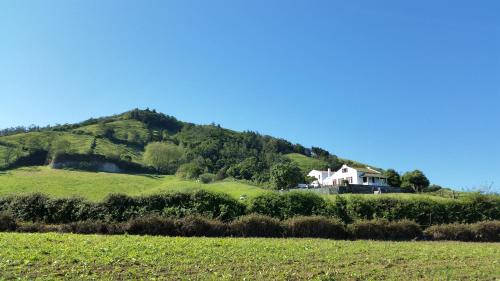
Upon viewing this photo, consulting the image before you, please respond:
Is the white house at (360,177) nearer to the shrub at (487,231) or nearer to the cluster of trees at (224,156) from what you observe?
the cluster of trees at (224,156)

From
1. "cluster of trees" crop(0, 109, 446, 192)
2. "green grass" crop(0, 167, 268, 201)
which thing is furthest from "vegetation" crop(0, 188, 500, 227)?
"cluster of trees" crop(0, 109, 446, 192)

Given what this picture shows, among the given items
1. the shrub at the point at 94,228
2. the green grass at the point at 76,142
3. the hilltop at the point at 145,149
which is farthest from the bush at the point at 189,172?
the shrub at the point at 94,228

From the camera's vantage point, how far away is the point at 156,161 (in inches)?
5108

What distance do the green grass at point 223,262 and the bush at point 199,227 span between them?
642cm

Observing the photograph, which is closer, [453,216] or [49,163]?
[453,216]

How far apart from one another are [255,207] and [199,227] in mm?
5252

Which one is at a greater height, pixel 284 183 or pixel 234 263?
pixel 284 183

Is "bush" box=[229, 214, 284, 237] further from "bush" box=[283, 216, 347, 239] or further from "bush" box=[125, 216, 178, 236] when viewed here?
"bush" box=[125, 216, 178, 236]

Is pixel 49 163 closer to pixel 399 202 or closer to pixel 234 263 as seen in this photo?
pixel 399 202

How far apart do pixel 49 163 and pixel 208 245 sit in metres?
102

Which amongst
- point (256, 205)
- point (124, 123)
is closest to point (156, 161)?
point (124, 123)

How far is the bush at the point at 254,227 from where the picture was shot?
81.5ft

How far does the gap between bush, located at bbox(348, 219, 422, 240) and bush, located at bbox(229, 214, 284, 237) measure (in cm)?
449

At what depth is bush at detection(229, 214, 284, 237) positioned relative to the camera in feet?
81.5
